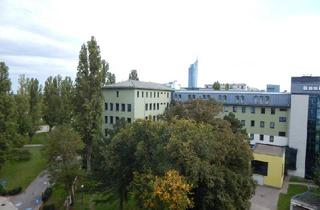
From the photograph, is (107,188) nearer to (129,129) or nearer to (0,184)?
(129,129)

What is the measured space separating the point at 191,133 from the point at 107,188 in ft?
35.4

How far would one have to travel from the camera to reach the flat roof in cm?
3703

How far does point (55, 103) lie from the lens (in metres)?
54.5

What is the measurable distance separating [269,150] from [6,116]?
38.5 m

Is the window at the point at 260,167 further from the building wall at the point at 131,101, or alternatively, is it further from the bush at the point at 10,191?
the bush at the point at 10,191

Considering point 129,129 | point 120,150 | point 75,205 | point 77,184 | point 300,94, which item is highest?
point 300,94

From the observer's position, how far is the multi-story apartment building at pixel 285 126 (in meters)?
36.9

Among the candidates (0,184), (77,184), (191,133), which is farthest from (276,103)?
(0,184)

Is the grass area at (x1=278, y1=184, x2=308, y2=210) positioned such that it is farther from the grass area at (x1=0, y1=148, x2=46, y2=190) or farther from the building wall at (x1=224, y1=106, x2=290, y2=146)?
the grass area at (x1=0, y1=148, x2=46, y2=190)

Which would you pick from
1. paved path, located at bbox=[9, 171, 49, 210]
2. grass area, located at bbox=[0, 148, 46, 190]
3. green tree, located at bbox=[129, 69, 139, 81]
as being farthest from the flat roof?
green tree, located at bbox=[129, 69, 139, 81]

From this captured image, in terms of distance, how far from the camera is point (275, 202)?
30.2 meters

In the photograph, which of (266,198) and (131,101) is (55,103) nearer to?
(131,101)

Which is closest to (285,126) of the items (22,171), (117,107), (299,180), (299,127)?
(299,127)

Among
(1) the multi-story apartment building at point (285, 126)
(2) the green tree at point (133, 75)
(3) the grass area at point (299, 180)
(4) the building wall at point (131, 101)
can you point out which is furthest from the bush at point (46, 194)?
(2) the green tree at point (133, 75)
